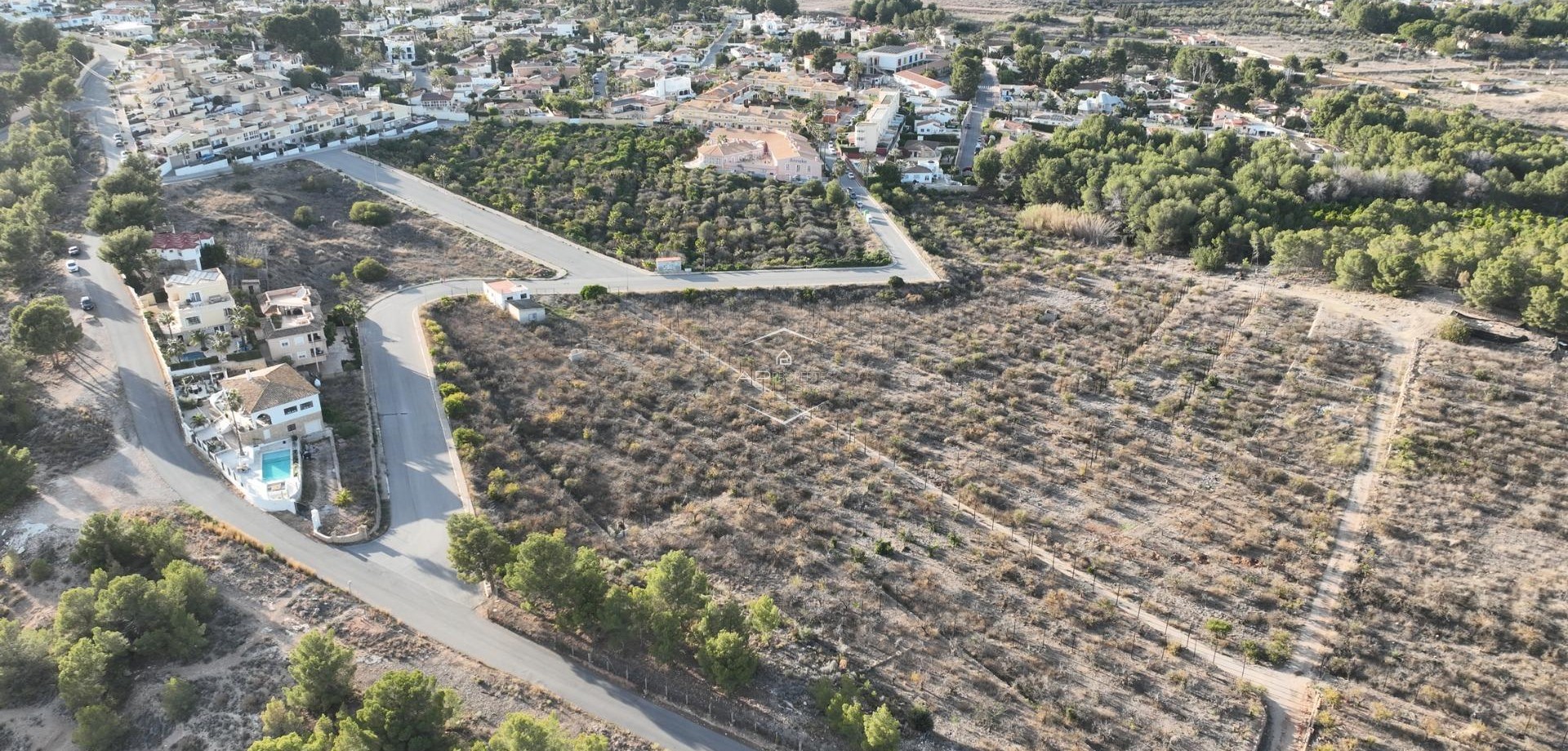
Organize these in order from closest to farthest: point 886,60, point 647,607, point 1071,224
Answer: point 647,607 → point 1071,224 → point 886,60

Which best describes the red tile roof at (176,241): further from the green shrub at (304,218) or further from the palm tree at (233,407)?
the palm tree at (233,407)

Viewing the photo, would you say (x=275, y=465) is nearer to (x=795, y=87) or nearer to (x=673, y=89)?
(x=673, y=89)

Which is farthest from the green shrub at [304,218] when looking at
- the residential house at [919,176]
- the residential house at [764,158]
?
the residential house at [919,176]

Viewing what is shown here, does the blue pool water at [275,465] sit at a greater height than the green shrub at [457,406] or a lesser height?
lesser

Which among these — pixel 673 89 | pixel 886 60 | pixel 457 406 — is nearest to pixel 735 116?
pixel 673 89

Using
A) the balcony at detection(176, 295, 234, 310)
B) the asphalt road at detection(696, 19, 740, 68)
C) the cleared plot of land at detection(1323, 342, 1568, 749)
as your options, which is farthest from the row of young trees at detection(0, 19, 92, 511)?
the asphalt road at detection(696, 19, 740, 68)
